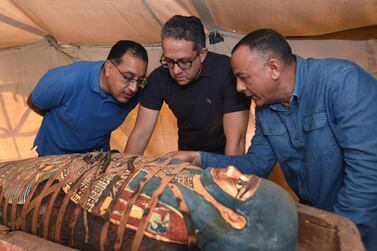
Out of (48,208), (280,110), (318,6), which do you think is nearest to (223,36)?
(318,6)

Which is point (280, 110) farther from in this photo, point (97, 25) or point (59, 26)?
point (59, 26)

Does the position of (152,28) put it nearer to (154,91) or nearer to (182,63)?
(154,91)

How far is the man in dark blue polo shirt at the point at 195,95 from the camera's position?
1681 millimetres

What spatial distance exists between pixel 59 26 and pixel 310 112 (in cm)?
224

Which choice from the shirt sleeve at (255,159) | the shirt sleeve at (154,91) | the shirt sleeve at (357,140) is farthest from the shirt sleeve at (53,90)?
the shirt sleeve at (357,140)

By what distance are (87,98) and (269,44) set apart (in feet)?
3.36

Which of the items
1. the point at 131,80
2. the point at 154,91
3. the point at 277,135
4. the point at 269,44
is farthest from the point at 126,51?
the point at 277,135

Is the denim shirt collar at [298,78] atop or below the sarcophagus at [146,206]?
atop

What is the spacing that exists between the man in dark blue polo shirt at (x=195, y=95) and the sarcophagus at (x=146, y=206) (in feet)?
2.02

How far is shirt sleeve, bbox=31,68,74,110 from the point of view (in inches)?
73.6

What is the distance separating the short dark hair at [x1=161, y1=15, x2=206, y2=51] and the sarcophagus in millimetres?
654

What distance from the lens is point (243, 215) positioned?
35.8 inches

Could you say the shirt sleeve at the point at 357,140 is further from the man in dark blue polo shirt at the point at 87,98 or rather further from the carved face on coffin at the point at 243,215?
the man in dark blue polo shirt at the point at 87,98

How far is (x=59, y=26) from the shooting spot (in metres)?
2.88
